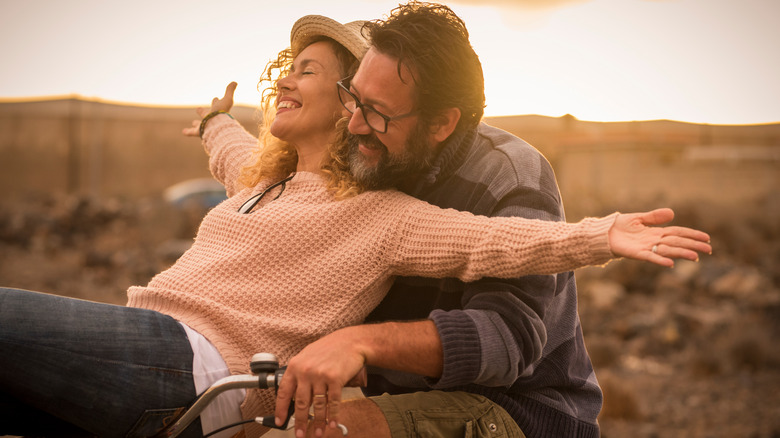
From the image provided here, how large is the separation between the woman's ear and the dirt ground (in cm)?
700

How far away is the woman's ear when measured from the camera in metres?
2.75

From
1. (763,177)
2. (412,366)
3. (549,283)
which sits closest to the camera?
(412,366)

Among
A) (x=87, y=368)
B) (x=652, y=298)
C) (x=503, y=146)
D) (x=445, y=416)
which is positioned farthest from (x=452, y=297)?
(x=652, y=298)

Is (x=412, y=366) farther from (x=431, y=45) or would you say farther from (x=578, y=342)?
(x=431, y=45)

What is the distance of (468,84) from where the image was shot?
2.76 meters

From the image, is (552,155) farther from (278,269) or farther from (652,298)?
(278,269)

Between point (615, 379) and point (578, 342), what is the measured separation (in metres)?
7.91

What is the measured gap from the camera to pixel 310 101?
3055 mm

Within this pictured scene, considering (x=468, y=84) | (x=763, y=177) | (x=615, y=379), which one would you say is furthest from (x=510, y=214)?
(x=763, y=177)

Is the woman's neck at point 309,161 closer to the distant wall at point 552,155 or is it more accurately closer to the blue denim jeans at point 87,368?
the blue denim jeans at point 87,368

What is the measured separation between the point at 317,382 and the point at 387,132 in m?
1.01

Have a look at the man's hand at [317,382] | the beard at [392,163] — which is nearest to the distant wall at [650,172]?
the beard at [392,163]

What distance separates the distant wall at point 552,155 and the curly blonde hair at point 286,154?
14869 mm

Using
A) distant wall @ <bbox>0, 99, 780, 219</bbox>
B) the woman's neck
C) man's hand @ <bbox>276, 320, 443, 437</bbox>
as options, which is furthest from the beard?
distant wall @ <bbox>0, 99, 780, 219</bbox>
